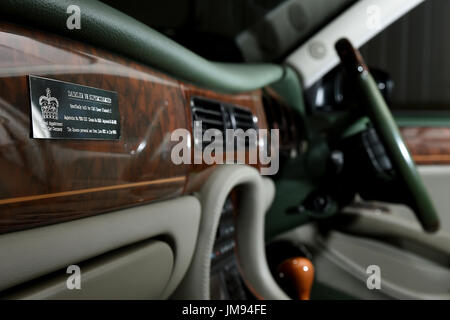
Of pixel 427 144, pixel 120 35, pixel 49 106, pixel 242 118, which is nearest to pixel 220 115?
pixel 242 118

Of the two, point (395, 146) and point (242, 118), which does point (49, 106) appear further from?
point (395, 146)

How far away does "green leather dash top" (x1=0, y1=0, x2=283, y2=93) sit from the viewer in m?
0.47

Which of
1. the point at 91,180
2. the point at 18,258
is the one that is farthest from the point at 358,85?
the point at 18,258

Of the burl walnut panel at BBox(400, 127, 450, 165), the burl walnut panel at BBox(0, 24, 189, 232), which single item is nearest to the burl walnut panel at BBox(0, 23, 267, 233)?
the burl walnut panel at BBox(0, 24, 189, 232)

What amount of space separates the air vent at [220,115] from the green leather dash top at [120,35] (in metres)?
0.04

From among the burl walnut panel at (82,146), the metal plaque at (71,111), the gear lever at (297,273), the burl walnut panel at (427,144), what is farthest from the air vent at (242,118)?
the burl walnut panel at (427,144)

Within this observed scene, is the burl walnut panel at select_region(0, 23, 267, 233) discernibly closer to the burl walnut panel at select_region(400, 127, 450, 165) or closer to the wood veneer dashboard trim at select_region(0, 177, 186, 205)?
the wood veneer dashboard trim at select_region(0, 177, 186, 205)

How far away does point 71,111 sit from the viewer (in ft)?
1.67

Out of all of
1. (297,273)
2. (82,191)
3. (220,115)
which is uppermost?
(220,115)

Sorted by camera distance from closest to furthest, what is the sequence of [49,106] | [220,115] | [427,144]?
[49,106] → [220,115] → [427,144]

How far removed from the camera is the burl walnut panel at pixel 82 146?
1.43 ft

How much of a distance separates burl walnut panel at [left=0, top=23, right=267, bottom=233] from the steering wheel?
0.54 meters

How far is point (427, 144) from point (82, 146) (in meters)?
1.61
